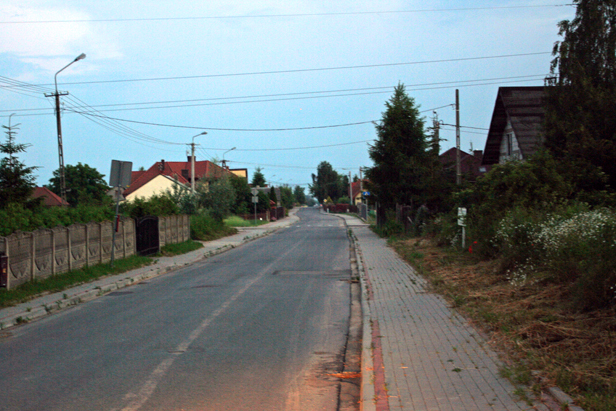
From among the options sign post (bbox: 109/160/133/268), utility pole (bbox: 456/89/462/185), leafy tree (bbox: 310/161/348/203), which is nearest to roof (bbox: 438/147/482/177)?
utility pole (bbox: 456/89/462/185)

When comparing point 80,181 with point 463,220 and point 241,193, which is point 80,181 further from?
point 463,220

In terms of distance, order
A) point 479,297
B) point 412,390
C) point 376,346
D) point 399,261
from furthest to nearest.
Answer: point 399,261 → point 479,297 → point 376,346 → point 412,390

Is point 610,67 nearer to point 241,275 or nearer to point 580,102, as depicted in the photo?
point 580,102

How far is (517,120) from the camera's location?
2866 centimetres

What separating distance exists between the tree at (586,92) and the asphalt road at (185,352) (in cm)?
1230

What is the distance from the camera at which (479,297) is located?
31.1 feet

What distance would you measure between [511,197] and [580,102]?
8.86m

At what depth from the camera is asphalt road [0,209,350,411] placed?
520cm

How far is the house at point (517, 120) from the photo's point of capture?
27.7 m

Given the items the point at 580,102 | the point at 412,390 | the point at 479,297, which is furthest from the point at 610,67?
the point at 412,390

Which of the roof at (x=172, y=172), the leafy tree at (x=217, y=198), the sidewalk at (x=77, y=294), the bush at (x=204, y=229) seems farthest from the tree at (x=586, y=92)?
the roof at (x=172, y=172)

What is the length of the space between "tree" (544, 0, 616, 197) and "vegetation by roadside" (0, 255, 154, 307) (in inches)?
603

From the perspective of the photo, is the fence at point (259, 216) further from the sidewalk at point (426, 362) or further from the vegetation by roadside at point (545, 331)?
the sidewalk at point (426, 362)

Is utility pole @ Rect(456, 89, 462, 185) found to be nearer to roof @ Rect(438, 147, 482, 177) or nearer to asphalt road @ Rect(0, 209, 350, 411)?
roof @ Rect(438, 147, 482, 177)
